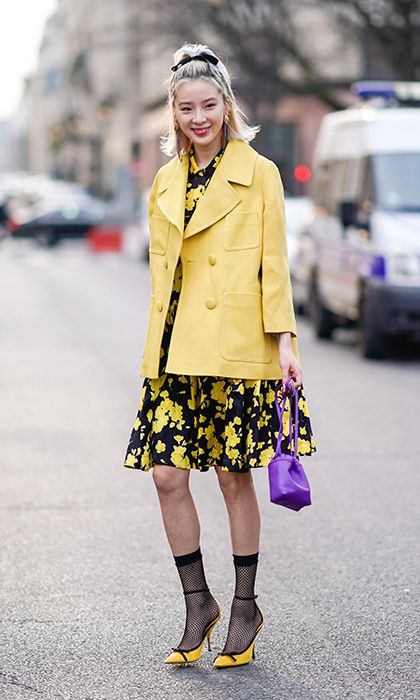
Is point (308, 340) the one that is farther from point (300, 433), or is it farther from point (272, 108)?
point (272, 108)

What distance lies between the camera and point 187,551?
185 inches

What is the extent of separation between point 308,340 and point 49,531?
997 centimetres

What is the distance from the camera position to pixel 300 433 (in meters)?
4.68

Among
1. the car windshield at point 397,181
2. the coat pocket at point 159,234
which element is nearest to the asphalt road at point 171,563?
the coat pocket at point 159,234

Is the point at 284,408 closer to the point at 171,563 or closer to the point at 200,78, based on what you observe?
the point at 200,78

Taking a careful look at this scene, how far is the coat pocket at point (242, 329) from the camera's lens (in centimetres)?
458

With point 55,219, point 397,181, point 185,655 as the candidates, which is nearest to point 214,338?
point 185,655

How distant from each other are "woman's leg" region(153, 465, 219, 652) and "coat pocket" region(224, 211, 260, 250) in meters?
0.71

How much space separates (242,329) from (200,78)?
77cm

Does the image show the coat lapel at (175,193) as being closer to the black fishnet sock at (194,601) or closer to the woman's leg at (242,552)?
the woman's leg at (242,552)

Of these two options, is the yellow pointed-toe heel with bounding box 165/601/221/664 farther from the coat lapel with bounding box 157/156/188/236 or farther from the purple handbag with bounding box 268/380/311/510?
the coat lapel with bounding box 157/156/188/236

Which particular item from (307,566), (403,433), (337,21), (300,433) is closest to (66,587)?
(307,566)

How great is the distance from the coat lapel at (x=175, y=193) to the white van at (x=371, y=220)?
914 cm

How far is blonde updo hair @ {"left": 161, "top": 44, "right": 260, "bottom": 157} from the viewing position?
181 inches
